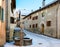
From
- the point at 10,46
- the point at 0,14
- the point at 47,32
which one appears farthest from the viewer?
the point at 47,32

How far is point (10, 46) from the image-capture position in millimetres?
11648

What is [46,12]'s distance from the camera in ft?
75.0

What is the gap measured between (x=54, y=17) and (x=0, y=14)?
11205 millimetres

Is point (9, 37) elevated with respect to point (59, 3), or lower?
lower

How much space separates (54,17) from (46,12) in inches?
139

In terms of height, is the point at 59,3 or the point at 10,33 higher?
the point at 59,3

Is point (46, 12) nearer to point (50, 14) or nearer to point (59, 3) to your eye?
point (50, 14)

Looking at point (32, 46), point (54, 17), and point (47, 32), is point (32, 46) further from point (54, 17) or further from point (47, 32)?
point (47, 32)

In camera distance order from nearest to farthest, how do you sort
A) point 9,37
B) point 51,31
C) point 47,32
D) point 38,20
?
point 9,37 → point 51,31 → point 47,32 → point 38,20

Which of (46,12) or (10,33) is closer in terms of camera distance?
(10,33)

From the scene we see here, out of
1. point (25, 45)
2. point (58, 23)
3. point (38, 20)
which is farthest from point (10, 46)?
point (38, 20)

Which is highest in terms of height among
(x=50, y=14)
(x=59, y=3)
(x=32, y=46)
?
(x=59, y=3)

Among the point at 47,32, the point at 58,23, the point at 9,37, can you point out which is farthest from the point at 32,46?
the point at 47,32

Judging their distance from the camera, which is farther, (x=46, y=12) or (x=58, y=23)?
(x=46, y=12)
